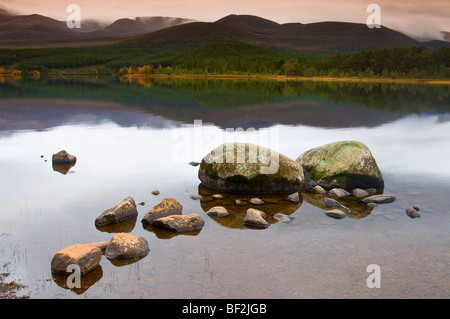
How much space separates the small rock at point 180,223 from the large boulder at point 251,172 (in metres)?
4.49

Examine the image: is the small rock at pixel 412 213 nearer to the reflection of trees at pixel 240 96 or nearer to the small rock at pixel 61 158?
the small rock at pixel 61 158

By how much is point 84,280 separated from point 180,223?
4.16m

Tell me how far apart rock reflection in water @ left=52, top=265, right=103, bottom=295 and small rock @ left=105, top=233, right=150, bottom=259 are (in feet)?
2.71

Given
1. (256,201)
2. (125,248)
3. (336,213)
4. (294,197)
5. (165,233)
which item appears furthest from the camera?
(294,197)

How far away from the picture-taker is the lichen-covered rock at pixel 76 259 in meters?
11.1

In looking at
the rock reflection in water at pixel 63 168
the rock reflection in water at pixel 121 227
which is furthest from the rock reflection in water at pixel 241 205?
the rock reflection in water at pixel 63 168

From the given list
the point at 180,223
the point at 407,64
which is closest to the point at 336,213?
the point at 180,223

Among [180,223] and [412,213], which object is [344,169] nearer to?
[412,213]

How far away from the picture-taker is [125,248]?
480 inches
